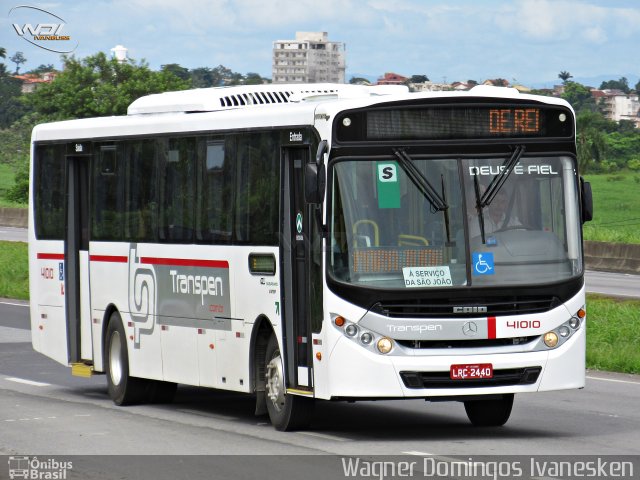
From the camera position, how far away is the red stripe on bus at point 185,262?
46.7 ft

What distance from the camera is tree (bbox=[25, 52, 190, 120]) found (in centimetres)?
6981

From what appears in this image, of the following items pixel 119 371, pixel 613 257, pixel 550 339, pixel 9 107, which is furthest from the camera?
pixel 9 107

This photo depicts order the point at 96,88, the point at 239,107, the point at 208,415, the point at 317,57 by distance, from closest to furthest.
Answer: the point at 239,107
the point at 208,415
the point at 96,88
the point at 317,57

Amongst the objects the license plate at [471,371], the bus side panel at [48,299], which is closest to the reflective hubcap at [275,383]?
the license plate at [471,371]

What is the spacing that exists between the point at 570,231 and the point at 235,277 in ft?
10.5

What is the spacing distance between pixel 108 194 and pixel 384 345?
577cm

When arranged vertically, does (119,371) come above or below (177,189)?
below

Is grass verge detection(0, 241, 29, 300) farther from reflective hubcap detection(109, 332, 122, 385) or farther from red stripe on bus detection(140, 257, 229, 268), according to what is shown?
red stripe on bus detection(140, 257, 229, 268)

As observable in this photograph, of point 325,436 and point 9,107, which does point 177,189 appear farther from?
point 9,107

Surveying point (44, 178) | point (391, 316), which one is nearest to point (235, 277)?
point (391, 316)

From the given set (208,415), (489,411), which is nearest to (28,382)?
(208,415)

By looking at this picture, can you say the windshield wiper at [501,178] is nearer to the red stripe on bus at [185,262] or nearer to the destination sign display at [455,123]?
the destination sign display at [455,123]

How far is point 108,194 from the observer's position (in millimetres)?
16859

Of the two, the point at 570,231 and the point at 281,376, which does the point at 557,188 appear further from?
the point at 281,376
